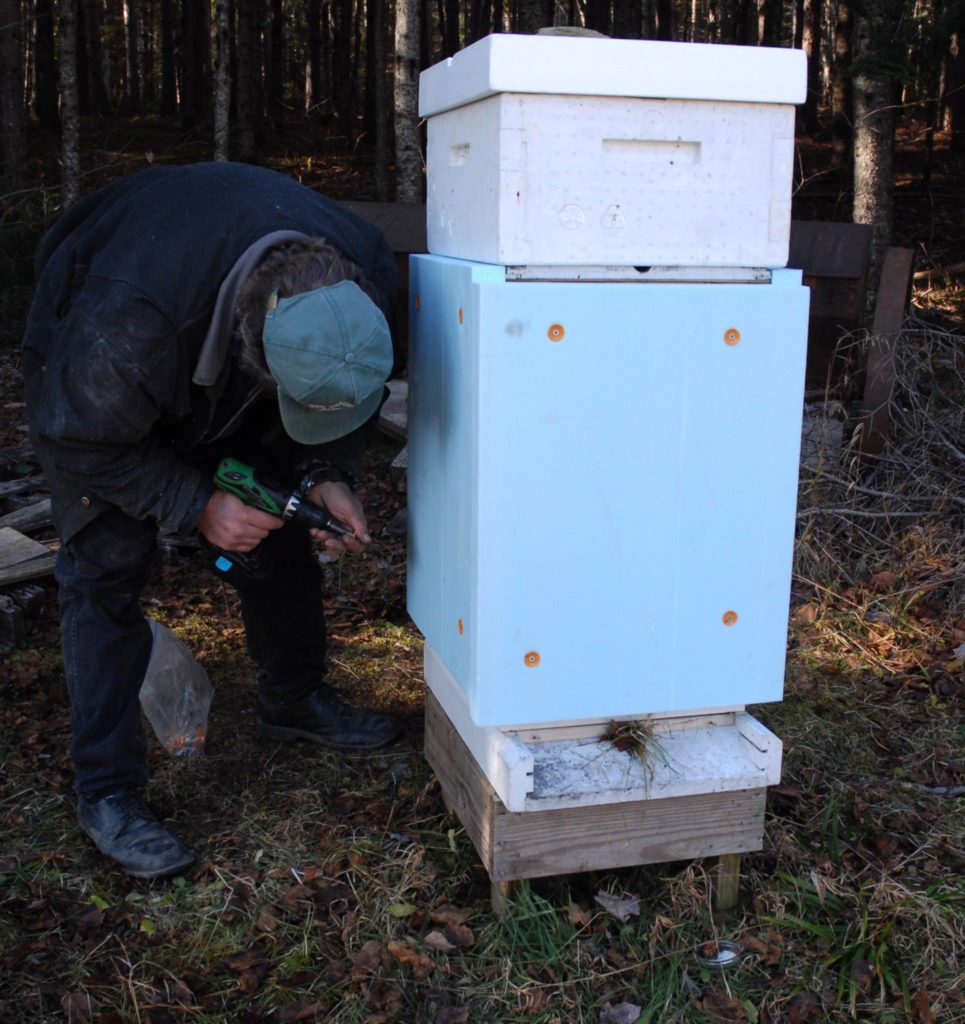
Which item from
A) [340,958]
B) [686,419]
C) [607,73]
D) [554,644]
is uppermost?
[607,73]

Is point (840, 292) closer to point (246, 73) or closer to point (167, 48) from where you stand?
point (246, 73)

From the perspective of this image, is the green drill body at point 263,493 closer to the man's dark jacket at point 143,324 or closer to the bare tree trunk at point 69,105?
the man's dark jacket at point 143,324

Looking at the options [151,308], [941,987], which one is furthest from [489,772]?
[151,308]

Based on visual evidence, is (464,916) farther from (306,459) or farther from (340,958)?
(306,459)

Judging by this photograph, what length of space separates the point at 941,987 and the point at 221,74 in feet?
38.2

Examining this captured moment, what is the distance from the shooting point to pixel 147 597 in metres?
4.39

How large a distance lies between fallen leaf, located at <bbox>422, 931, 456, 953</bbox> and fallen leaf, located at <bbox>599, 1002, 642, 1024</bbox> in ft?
1.19

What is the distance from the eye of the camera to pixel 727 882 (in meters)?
2.53

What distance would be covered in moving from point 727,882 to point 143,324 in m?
1.84

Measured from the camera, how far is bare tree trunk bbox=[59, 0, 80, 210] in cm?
962

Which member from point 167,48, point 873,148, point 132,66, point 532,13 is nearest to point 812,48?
point 532,13

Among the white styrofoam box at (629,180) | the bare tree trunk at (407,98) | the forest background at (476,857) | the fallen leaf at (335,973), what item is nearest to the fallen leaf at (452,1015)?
the forest background at (476,857)

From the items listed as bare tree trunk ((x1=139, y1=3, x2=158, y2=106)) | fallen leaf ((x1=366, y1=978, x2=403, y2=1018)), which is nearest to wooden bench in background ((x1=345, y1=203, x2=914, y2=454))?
fallen leaf ((x1=366, y1=978, x2=403, y2=1018))

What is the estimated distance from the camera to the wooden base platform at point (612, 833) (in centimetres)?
238
